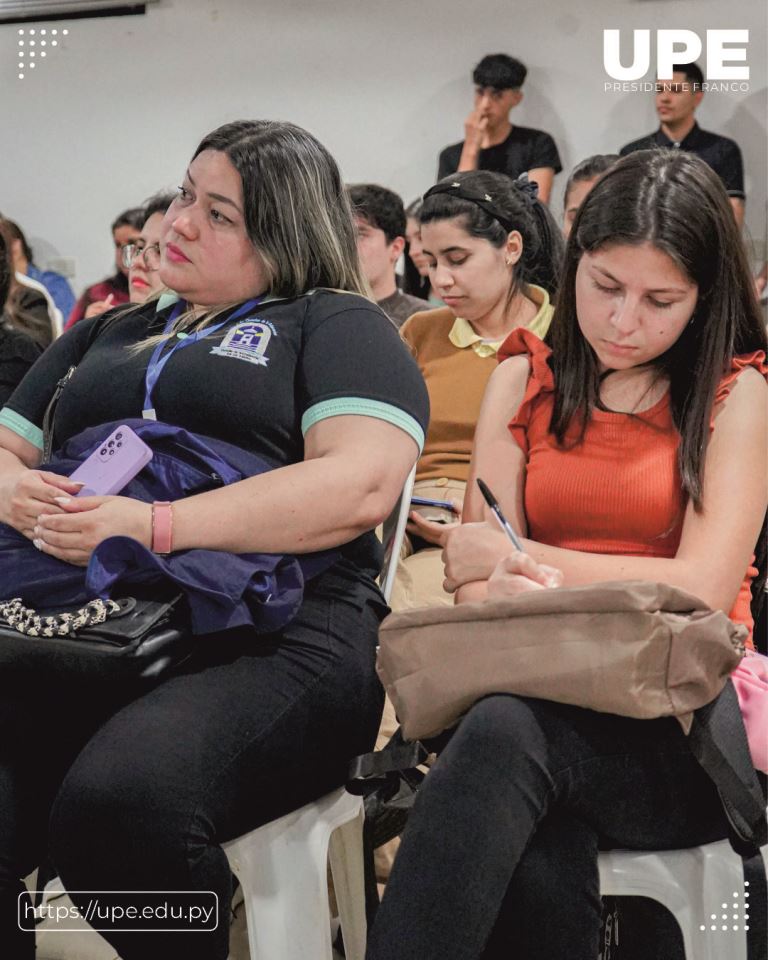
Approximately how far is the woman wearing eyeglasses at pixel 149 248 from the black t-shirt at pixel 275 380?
825 mm

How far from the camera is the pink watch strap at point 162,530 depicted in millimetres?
1321

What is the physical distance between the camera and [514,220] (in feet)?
8.39

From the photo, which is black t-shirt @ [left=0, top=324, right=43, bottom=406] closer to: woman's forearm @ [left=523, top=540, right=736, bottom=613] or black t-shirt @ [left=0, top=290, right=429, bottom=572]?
black t-shirt @ [left=0, top=290, right=429, bottom=572]

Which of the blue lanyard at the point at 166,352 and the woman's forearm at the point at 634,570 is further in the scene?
the blue lanyard at the point at 166,352

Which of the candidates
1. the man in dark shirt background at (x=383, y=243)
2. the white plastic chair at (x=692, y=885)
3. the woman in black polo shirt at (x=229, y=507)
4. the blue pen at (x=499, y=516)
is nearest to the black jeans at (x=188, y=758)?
the woman in black polo shirt at (x=229, y=507)

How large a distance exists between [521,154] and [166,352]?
3.11 m

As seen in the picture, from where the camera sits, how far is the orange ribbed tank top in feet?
4.53

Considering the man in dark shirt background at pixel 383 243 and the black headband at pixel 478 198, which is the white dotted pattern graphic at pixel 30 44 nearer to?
the man in dark shirt background at pixel 383 243

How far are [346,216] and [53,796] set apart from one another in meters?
0.85

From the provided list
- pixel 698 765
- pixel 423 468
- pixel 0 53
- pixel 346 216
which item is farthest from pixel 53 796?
pixel 0 53

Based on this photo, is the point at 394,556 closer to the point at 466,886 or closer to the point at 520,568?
the point at 520,568

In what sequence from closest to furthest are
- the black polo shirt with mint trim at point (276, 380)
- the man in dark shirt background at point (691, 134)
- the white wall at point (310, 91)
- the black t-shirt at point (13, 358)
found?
1. the black polo shirt with mint trim at point (276, 380)
2. the black t-shirt at point (13, 358)
3. the man in dark shirt background at point (691, 134)
4. the white wall at point (310, 91)

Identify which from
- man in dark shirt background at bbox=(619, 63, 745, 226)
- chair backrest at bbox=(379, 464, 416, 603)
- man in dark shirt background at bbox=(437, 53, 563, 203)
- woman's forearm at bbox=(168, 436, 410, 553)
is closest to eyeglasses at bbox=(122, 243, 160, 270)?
chair backrest at bbox=(379, 464, 416, 603)

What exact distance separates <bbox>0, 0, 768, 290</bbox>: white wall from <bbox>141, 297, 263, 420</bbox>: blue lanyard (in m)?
2.82
